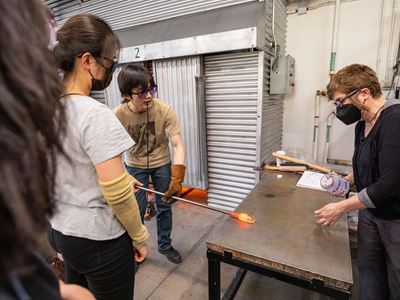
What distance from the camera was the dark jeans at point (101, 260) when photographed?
2.99 feet

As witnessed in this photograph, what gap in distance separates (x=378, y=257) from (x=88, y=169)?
1.53 metres

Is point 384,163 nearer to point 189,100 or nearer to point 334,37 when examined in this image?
point 189,100

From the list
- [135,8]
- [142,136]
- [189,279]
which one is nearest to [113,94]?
[135,8]

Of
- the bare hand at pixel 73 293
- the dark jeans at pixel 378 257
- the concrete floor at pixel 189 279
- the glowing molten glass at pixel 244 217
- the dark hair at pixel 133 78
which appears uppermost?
the dark hair at pixel 133 78

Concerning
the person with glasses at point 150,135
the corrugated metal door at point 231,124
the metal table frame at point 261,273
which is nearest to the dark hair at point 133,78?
the person with glasses at point 150,135

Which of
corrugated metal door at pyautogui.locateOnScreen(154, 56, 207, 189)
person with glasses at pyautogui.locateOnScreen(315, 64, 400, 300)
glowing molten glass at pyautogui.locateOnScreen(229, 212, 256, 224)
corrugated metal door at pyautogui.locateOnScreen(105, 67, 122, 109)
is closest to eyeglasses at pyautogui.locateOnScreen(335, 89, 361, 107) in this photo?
person with glasses at pyautogui.locateOnScreen(315, 64, 400, 300)

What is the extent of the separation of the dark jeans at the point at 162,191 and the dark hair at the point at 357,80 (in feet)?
4.40

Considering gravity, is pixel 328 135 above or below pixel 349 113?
below

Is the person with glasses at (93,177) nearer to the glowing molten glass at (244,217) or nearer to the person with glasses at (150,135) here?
the glowing molten glass at (244,217)

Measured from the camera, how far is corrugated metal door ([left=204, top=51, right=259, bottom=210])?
2377mm

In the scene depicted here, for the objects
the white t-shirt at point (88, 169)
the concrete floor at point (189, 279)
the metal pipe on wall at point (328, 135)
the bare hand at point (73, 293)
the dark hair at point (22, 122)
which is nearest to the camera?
the dark hair at point (22, 122)

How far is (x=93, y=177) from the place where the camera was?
86 cm

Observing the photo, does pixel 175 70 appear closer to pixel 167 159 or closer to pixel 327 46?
pixel 167 159

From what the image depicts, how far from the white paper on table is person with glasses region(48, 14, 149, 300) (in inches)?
46.8
